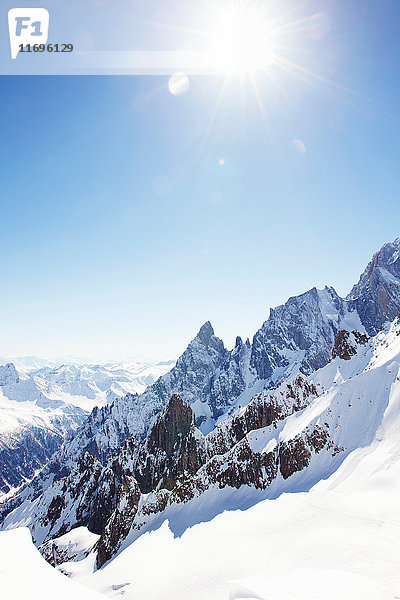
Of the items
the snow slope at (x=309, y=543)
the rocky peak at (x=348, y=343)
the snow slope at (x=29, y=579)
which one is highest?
the rocky peak at (x=348, y=343)

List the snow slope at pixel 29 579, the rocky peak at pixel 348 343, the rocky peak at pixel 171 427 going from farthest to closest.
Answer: the rocky peak at pixel 171 427
the rocky peak at pixel 348 343
the snow slope at pixel 29 579

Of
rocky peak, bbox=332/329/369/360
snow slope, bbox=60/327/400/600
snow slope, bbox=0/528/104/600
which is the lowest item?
snow slope, bbox=60/327/400/600

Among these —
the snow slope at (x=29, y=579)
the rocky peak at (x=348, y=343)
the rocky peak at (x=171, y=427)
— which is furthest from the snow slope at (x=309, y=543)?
the rocky peak at (x=171, y=427)

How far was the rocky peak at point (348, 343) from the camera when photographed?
88.6 metres

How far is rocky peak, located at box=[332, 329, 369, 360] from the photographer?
8862cm

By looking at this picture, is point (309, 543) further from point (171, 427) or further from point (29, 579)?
point (171, 427)

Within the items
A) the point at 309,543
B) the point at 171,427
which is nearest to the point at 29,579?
the point at 309,543

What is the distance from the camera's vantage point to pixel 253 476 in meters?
52.0

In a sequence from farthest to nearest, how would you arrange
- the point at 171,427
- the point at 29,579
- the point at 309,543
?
the point at 171,427 < the point at 309,543 < the point at 29,579

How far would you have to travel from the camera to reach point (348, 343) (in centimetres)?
9150

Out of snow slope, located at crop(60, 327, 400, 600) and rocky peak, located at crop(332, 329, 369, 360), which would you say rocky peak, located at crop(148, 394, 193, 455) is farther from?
rocky peak, located at crop(332, 329, 369, 360)

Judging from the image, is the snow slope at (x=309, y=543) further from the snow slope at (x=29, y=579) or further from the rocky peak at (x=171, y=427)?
the rocky peak at (x=171, y=427)

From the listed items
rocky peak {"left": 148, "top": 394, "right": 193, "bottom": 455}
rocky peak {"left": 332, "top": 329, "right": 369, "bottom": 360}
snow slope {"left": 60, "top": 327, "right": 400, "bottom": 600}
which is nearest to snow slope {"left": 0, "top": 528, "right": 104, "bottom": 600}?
snow slope {"left": 60, "top": 327, "right": 400, "bottom": 600}

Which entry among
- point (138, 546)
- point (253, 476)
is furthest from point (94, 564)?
point (253, 476)
